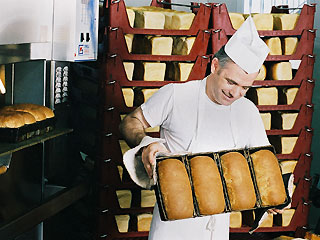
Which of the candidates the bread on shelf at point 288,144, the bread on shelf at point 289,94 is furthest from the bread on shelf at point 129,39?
the bread on shelf at point 288,144

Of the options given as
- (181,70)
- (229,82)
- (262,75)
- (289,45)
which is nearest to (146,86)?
(181,70)

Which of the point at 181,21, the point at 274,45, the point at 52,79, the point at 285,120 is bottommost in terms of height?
the point at 285,120

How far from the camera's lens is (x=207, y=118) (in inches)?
98.3

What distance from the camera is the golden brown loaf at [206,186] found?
2068 millimetres

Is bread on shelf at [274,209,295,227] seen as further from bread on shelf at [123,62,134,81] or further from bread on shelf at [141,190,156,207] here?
bread on shelf at [123,62,134,81]

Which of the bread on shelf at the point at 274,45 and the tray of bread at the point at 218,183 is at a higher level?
the bread on shelf at the point at 274,45

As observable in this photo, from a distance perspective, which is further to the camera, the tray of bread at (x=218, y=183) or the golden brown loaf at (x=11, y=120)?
the golden brown loaf at (x=11, y=120)

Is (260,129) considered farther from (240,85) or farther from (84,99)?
(84,99)

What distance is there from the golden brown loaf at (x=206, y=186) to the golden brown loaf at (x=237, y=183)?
5 cm

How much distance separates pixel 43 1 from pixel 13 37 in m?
0.37

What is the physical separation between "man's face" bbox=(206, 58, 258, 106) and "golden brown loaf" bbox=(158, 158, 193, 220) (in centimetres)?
43

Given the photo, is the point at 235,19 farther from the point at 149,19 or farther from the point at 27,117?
the point at 27,117

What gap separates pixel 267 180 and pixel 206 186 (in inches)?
10.4

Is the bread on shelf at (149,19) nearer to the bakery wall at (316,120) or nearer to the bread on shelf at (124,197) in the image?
the bread on shelf at (124,197)
